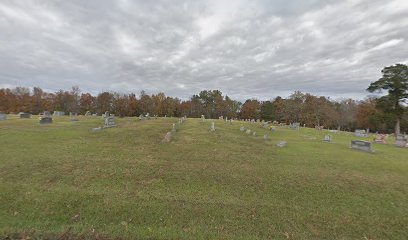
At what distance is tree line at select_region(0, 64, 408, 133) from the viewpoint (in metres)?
70.5

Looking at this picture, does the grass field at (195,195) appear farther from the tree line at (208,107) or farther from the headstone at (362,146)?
the tree line at (208,107)

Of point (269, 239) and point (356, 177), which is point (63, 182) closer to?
point (269, 239)

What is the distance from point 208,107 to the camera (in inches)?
3706

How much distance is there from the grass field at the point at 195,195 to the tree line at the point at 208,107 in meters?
59.5

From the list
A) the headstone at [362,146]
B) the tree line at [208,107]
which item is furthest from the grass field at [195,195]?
the tree line at [208,107]

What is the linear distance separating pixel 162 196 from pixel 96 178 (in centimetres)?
355

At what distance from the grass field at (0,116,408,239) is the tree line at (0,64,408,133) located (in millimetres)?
59510

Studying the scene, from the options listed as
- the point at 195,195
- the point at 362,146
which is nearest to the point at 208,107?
the point at 362,146

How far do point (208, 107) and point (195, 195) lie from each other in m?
85.5

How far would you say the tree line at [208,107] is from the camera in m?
70.5

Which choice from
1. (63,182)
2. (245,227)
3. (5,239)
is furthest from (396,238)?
(63,182)

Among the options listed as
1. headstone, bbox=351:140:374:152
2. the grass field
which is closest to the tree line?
headstone, bbox=351:140:374:152

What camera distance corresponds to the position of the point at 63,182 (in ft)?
31.9

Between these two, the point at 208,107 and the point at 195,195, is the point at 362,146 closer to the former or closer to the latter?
the point at 195,195
